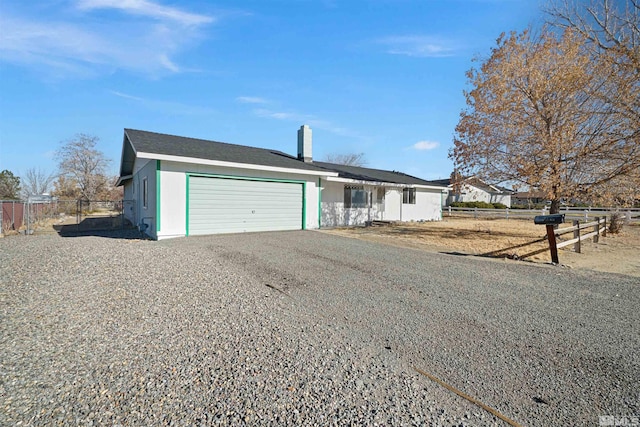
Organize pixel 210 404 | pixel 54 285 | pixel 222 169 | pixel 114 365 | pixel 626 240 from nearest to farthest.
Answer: pixel 210 404
pixel 114 365
pixel 54 285
pixel 222 169
pixel 626 240

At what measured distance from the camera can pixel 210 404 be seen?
216 cm

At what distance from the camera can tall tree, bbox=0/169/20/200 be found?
93.2 ft

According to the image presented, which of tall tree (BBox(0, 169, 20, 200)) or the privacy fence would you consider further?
tall tree (BBox(0, 169, 20, 200))

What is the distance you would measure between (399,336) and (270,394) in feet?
5.44

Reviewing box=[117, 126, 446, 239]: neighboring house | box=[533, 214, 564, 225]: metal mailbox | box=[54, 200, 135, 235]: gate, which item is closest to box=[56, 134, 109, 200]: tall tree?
box=[54, 200, 135, 235]: gate

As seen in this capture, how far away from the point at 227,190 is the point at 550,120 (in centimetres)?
1238

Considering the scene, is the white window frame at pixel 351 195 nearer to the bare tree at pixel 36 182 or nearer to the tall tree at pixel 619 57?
the tall tree at pixel 619 57

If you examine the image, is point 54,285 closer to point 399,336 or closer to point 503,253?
point 399,336

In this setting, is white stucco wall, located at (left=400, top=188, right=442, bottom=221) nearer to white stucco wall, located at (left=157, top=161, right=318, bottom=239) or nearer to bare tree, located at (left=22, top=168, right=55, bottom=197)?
white stucco wall, located at (left=157, top=161, right=318, bottom=239)

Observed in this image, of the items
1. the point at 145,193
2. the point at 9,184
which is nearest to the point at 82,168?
the point at 9,184

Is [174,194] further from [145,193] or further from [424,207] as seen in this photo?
[424,207]

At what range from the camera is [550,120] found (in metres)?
11.5

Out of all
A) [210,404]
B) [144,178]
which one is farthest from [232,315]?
[144,178]

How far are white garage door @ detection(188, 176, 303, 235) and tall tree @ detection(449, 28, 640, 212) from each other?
27.4 feet
